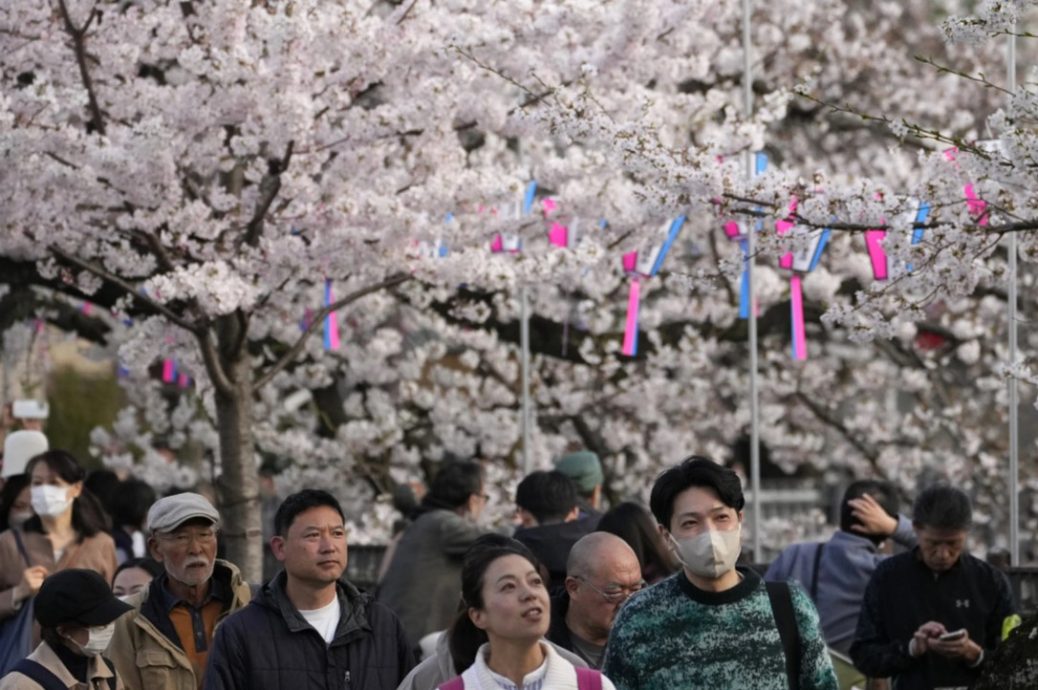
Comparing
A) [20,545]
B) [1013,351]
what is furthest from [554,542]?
[1013,351]

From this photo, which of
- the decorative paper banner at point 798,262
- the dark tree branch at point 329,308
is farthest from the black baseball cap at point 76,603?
the dark tree branch at point 329,308

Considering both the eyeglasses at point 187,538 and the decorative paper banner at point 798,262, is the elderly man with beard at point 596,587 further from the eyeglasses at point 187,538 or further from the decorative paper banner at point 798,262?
the decorative paper banner at point 798,262

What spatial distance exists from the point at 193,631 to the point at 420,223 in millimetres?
5477

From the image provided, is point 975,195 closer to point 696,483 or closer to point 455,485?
point 455,485

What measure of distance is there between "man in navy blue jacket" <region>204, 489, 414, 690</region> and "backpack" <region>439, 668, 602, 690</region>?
1.22 meters

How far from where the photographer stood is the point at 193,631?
674 centimetres

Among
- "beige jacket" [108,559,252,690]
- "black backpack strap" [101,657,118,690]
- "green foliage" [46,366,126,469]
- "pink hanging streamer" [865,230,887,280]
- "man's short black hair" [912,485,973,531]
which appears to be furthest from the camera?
"green foliage" [46,366,126,469]

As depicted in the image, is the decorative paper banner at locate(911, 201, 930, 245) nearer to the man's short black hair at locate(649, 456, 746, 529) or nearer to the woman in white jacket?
the man's short black hair at locate(649, 456, 746, 529)

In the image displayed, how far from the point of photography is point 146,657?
6551mm

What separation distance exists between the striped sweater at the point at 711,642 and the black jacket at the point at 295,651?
3.53ft

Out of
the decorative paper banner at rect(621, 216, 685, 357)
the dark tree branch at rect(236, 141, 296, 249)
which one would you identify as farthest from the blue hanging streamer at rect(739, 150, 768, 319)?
the dark tree branch at rect(236, 141, 296, 249)

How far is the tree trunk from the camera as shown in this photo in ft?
39.8

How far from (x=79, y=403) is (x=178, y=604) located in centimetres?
2188

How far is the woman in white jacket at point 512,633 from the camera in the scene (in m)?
4.79
